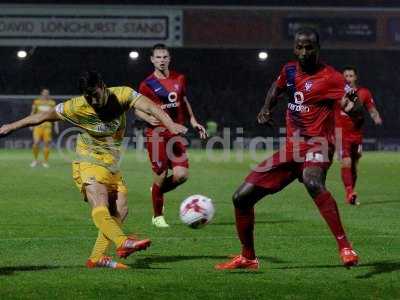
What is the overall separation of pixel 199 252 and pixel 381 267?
2062 millimetres

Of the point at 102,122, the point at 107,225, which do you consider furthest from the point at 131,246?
the point at 102,122

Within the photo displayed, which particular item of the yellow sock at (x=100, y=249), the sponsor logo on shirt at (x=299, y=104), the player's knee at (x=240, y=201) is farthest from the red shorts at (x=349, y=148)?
the yellow sock at (x=100, y=249)

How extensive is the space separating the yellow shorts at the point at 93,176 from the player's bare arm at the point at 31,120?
0.52m

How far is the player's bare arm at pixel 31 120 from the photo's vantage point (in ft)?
28.7

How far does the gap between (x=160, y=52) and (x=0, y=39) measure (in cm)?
2839

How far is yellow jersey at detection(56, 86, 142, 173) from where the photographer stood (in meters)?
9.09

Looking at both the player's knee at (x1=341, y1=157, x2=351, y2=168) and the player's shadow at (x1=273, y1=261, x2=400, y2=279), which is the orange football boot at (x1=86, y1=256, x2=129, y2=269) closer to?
the player's shadow at (x1=273, y1=261, x2=400, y2=279)

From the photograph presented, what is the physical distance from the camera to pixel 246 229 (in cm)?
920

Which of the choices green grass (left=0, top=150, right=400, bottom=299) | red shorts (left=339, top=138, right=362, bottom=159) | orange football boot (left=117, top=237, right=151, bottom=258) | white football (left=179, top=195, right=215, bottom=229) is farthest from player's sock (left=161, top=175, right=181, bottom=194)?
orange football boot (left=117, top=237, right=151, bottom=258)

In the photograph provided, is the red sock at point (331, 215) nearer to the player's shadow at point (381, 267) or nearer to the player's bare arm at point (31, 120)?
the player's shadow at point (381, 267)

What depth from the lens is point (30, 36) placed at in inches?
1593

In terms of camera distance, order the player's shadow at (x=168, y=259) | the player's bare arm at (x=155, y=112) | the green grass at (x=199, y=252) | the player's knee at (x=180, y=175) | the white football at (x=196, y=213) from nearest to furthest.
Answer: the green grass at (x=199, y=252) < the player's bare arm at (x=155, y=112) < the player's shadow at (x=168, y=259) < the white football at (x=196, y=213) < the player's knee at (x=180, y=175)

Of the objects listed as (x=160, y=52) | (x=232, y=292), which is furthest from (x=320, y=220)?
(x=232, y=292)

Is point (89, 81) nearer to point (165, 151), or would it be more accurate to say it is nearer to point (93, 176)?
point (93, 176)
